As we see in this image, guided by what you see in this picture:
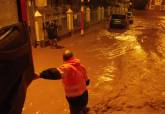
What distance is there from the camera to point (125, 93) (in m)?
6.54

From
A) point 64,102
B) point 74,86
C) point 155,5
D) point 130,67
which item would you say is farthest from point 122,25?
point 155,5

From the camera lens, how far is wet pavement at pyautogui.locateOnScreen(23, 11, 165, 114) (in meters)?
5.74

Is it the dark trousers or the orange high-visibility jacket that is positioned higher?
the orange high-visibility jacket

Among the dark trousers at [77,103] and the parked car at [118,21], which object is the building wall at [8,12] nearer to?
the dark trousers at [77,103]

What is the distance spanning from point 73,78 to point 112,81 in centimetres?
357

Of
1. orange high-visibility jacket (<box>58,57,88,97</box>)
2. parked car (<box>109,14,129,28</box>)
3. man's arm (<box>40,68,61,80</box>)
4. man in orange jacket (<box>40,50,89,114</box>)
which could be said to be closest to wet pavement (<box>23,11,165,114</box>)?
man in orange jacket (<box>40,50,89,114</box>)

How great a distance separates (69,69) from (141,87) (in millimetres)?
3676

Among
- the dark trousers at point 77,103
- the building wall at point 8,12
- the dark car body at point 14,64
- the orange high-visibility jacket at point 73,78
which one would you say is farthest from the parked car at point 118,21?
the dark car body at point 14,64

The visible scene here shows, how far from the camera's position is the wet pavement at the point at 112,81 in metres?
5.74

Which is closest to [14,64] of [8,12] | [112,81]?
[8,12]

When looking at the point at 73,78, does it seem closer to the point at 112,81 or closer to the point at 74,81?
the point at 74,81

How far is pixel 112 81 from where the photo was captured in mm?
7410

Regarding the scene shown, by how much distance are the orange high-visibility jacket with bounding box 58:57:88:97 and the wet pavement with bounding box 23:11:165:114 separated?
1352 millimetres

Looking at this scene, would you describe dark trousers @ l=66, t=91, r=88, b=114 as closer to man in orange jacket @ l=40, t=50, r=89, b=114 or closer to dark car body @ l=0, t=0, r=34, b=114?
man in orange jacket @ l=40, t=50, r=89, b=114
